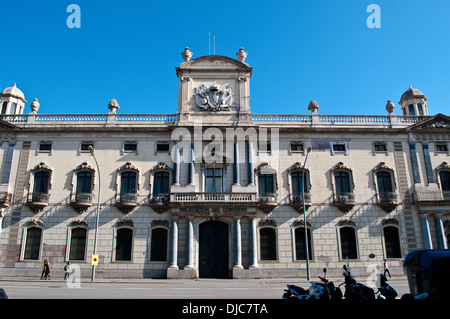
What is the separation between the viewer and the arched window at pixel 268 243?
2845 cm

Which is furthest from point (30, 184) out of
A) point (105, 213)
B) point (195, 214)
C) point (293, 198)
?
point (293, 198)

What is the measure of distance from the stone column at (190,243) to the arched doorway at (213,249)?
894 mm

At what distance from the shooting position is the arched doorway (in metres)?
27.7

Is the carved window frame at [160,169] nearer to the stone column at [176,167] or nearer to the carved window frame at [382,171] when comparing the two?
the stone column at [176,167]

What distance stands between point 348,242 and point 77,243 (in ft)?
75.5

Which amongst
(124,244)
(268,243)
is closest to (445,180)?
(268,243)

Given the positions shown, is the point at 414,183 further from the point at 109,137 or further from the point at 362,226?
the point at 109,137

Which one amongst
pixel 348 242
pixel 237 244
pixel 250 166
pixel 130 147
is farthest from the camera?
pixel 130 147

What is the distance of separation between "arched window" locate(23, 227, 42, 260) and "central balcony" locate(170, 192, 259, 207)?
38.7ft

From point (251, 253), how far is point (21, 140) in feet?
75.5

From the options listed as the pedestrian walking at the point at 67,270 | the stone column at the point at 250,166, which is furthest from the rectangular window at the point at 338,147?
the pedestrian walking at the point at 67,270

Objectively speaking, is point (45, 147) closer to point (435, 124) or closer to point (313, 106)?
point (313, 106)

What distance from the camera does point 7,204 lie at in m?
28.8

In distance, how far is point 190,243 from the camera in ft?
90.0
